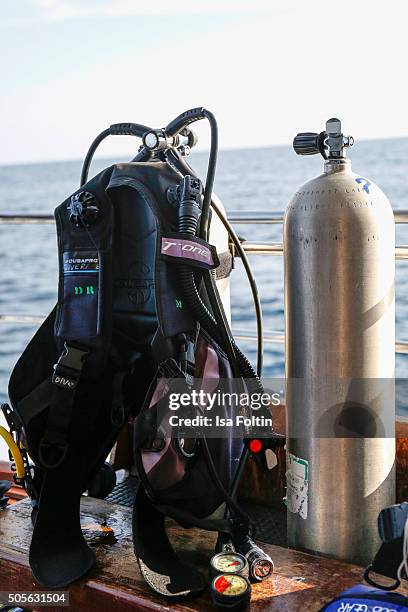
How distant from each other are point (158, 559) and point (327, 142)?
839 mm

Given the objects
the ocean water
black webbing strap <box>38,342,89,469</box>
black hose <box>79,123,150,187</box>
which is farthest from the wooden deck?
the ocean water

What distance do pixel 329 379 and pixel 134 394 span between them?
0.49 meters

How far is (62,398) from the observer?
5.11ft

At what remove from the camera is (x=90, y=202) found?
1551mm

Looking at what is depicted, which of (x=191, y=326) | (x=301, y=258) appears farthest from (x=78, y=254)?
(x=301, y=258)

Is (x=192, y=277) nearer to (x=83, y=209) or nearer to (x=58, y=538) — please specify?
(x=83, y=209)

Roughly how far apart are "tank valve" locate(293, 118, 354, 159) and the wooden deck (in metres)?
0.78

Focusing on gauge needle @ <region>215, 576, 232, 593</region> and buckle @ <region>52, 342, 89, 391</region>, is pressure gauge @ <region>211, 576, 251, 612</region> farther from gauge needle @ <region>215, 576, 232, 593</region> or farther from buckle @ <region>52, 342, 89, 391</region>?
buckle @ <region>52, 342, 89, 391</region>

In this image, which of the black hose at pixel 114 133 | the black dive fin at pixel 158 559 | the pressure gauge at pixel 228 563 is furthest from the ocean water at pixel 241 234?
the pressure gauge at pixel 228 563

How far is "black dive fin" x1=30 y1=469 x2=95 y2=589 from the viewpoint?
1441 mm

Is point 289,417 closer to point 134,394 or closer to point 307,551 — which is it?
point 307,551

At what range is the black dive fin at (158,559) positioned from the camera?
4.38ft

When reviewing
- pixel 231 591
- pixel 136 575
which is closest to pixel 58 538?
pixel 136 575

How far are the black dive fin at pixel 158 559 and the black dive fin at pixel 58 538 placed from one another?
110mm
